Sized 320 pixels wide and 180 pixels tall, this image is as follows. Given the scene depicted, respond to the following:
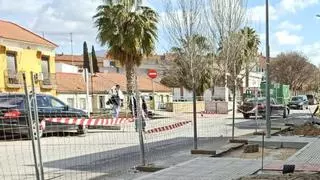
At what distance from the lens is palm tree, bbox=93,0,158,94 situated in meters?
32.6

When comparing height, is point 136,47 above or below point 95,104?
above

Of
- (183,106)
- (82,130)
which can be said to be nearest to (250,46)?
(183,106)

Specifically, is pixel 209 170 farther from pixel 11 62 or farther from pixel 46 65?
pixel 46 65

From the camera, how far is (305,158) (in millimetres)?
10742

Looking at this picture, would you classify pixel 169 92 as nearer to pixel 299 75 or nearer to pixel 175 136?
pixel 299 75

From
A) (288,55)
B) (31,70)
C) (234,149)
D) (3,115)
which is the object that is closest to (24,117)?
(3,115)

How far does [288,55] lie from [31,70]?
8689 centimetres

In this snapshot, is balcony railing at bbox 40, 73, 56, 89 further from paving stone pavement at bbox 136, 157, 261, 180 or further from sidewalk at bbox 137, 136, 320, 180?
paving stone pavement at bbox 136, 157, 261, 180

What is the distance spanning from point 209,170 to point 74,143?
306 inches

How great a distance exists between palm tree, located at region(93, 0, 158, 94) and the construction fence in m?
10.9

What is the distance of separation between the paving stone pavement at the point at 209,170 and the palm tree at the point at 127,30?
857 inches

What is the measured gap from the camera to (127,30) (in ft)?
107

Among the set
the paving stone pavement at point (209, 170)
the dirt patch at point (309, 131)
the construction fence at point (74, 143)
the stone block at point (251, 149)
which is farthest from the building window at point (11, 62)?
the paving stone pavement at point (209, 170)

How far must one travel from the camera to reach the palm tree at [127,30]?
3262 cm
